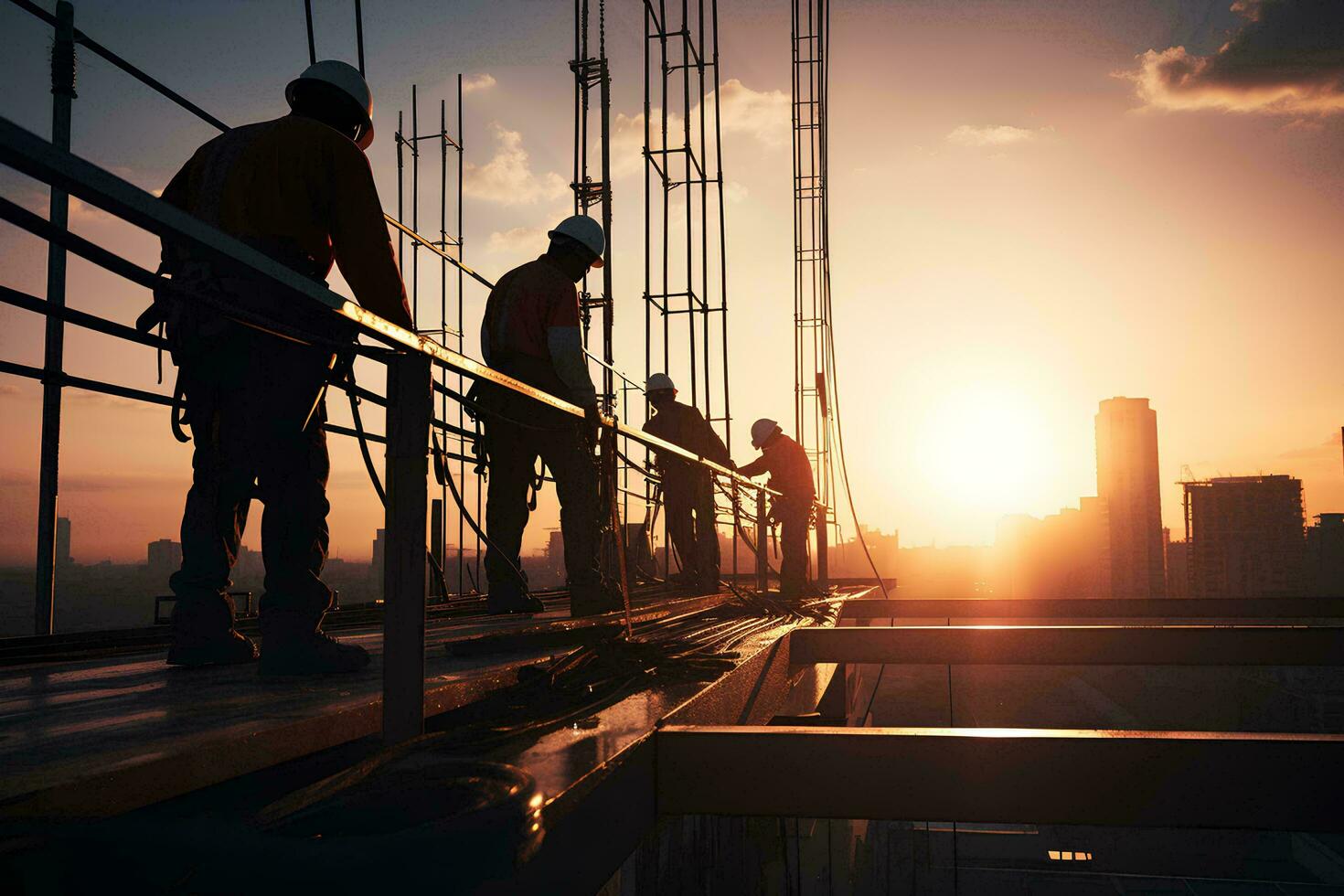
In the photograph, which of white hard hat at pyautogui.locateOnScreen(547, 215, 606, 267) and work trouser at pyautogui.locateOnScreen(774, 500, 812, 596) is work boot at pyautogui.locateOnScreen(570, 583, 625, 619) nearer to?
white hard hat at pyautogui.locateOnScreen(547, 215, 606, 267)

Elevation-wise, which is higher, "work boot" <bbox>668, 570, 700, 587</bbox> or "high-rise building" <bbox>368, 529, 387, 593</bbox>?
"high-rise building" <bbox>368, 529, 387, 593</bbox>

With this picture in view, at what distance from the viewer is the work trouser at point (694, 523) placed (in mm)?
6969

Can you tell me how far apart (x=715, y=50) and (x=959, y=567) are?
120 m

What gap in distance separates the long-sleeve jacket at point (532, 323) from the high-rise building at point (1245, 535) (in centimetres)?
7669

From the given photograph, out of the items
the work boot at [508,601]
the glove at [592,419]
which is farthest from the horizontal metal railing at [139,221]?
the work boot at [508,601]

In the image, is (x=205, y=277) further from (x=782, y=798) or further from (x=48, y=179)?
(x=782, y=798)

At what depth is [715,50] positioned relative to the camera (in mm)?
12508

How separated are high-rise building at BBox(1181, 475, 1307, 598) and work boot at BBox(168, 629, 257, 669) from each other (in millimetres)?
78346

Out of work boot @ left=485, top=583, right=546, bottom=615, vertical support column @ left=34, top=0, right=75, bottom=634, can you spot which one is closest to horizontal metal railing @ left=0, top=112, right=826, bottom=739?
vertical support column @ left=34, top=0, right=75, bottom=634


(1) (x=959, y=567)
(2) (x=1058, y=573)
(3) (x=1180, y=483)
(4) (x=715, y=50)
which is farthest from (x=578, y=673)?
(1) (x=959, y=567)

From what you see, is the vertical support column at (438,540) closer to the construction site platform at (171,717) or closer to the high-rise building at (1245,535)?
the construction site platform at (171,717)

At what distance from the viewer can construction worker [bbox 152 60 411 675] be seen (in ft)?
6.77

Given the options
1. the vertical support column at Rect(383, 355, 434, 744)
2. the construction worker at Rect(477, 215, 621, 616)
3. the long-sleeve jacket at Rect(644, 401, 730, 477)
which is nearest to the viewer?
the vertical support column at Rect(383, 355, 434, 744)

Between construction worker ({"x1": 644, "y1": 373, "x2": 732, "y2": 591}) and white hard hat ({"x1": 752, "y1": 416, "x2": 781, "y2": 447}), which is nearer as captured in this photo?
construction worker ({"x1": 644, "y1": 373, "x2": 732, "y2": 591})
